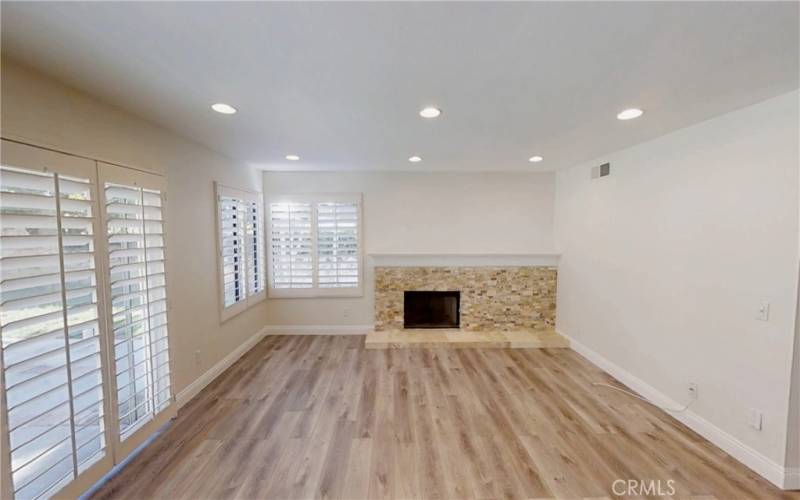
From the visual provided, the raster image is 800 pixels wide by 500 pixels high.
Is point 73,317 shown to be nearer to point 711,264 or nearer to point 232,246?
point 232,246

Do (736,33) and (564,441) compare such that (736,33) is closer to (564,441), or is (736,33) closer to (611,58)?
(611,58)

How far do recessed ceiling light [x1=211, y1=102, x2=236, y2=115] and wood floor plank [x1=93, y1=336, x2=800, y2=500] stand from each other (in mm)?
2388

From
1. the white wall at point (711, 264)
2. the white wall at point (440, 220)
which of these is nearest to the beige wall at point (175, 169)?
the white wall at point (440, 220)

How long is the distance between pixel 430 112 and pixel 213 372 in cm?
329

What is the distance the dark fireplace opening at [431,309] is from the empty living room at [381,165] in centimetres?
80

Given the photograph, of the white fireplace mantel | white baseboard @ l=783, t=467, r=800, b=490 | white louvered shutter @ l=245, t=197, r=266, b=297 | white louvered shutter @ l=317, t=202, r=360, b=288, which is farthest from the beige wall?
white baseboard @ l=783, t=467, r=800, b=490

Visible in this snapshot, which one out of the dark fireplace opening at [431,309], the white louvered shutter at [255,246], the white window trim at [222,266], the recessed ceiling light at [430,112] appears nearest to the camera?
the recessed ceiling light at [430,112]

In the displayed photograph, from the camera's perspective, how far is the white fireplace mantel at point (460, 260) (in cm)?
450

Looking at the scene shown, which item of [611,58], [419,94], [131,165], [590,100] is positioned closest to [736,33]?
[611,58]

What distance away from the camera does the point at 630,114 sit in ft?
7.22

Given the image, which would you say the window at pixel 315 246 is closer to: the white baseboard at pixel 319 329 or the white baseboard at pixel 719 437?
the white baseboard at pixel 319 329

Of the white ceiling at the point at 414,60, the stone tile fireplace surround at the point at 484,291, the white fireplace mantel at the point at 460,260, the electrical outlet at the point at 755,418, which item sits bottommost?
the electrical outlet at the point at 755,418

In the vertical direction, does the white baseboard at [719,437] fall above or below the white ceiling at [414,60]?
below

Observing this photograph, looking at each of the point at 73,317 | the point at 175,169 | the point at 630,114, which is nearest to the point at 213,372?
the point at 73,317
